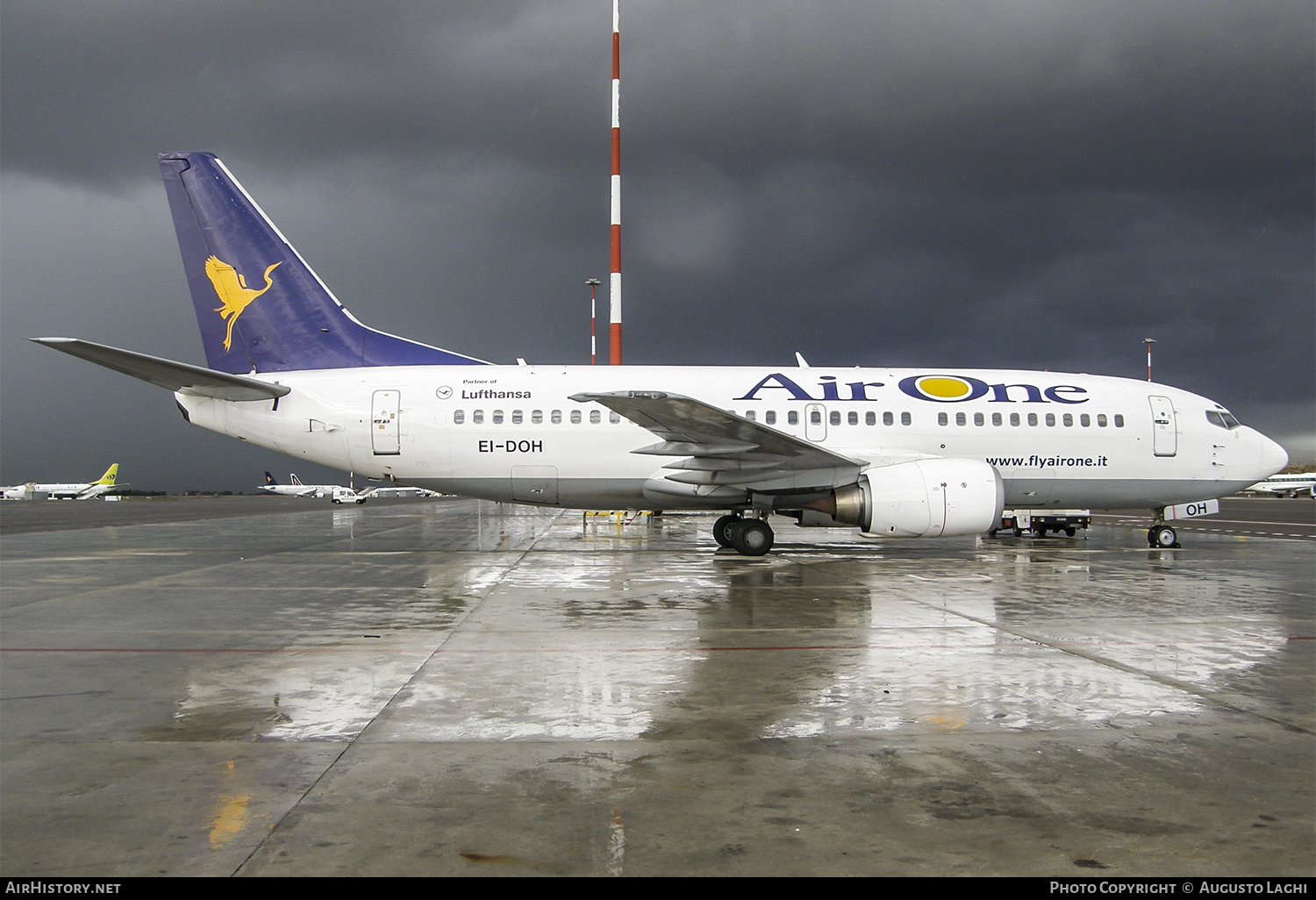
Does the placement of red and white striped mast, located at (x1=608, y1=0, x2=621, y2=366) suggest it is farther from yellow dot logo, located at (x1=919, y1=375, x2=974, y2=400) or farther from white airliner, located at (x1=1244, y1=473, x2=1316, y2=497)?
white airliner, located at (x1=1244, y1=473, x2=1316, y2=497)

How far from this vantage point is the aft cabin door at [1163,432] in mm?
17188

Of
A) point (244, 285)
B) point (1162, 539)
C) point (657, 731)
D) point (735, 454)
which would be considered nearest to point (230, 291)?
point (244, 285)

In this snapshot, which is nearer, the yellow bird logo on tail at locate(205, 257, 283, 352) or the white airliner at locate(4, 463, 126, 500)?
the yellow bird logo on tail at locate(205, 257, 283, 352)

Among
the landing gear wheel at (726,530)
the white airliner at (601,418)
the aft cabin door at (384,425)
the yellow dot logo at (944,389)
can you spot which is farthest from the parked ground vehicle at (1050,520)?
the aft cabin door at (384,425)

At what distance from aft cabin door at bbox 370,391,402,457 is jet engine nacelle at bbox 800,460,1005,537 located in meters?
Result: 8.60

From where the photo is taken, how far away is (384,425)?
1582cm

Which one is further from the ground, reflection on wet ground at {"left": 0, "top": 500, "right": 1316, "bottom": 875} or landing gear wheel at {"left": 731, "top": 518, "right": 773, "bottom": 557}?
landing gear wheel at {"left": 731, "top": 518, "right": 773, "bottom": 557}

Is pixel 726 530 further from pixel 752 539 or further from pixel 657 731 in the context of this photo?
pixel 657 731

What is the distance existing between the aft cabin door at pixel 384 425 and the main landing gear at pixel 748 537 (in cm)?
652

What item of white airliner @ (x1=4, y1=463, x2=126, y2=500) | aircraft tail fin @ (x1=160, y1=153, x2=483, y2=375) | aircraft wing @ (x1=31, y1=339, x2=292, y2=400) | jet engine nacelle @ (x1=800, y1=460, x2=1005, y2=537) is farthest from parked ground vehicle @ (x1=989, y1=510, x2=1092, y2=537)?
white airliner @ (x1=4, y1=463, x2=126, y2=500)

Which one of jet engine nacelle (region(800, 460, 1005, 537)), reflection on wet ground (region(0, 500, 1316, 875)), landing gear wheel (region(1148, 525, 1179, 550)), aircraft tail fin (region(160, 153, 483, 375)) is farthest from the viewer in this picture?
landing gear wheel (region(1148, 525, 1179, 550))

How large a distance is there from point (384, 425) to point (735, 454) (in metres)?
6.72

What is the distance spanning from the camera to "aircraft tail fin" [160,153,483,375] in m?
16.4

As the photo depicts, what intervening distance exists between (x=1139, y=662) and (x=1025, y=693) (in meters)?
1.63
